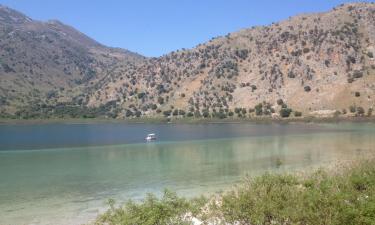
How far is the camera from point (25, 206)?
3247 centimetres

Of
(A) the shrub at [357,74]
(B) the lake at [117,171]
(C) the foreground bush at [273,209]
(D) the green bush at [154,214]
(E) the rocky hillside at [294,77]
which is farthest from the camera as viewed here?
(A) the shrub at [357,74]

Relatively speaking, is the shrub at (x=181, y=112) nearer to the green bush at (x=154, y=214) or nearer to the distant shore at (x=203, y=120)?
the distant shore at (x=203, y=120)

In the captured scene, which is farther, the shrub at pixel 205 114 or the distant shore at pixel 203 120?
the shrub at pixel 205 114

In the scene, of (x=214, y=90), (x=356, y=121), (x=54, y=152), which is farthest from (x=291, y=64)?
(x=54, y=152)

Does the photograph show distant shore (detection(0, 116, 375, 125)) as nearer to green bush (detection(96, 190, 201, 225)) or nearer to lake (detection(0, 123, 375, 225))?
lake (detection(0, 123, 375, 225))

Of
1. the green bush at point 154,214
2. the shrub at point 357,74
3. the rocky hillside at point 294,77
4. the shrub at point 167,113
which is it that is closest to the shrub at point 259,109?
the rocky hillside at point 294,77

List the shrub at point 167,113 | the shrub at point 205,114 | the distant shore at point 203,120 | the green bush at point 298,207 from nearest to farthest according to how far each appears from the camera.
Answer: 1. the green bush at point 298,207
2. the distant shore at point 203,120
3. the shrub at point 205,114
4. the shrub at point 167,113

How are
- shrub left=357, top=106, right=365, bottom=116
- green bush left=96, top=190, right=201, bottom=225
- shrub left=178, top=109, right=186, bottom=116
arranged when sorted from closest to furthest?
1. green bush left=96, top=190, right=201, bottom=225
2. shrub left=357, top=106, right=365, bottom=116
3. shrub left=178, top=109, right=186, bottom=116

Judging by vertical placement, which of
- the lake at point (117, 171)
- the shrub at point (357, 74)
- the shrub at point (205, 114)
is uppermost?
the shrub at point (357, 74)

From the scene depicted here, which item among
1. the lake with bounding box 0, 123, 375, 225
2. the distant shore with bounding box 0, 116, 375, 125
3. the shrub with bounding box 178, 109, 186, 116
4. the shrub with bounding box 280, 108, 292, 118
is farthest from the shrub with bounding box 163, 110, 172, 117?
the lake with bounding box 0, 123, 375, 225

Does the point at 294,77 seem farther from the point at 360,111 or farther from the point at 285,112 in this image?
the point at 360,111

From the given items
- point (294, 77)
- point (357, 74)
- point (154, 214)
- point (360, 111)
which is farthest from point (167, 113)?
point (154, 214)

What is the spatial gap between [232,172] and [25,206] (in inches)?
822

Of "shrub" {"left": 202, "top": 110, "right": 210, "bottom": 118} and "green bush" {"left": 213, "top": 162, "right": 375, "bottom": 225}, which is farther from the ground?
"shrub" {"left": 202, "top": 110, "right": 210, "bottom": 118}
